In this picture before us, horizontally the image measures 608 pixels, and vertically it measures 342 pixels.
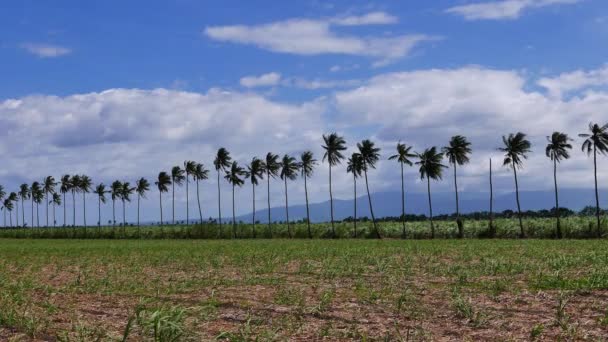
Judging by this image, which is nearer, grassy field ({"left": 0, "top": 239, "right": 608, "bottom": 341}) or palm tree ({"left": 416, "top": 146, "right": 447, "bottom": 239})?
grassy field ({"left": 0, "top": 239, "right": 608, "bottom": 341})

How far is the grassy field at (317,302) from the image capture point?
37.5 feet

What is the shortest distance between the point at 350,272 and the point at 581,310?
34.4ft

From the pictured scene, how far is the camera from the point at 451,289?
1731 centimetres

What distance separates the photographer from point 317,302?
50.6ft

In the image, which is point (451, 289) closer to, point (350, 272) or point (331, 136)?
point (350, 272)

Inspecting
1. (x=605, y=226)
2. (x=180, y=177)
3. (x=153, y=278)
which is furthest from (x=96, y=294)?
(x=180, y=177)

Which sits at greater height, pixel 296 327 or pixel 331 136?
pixel 331 136

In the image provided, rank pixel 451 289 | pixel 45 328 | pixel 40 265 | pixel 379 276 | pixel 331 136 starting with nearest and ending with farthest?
1. pixel 45 328
2. pixel 451 289
3. pixel 379 276
4. pixel 40 265
5. pixel 331 136

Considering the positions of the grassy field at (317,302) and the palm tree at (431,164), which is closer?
the grassy field at (317,302)

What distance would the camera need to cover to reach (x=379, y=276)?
21.8m

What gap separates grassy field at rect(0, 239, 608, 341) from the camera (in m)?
11.4

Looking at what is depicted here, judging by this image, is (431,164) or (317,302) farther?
(431,164)

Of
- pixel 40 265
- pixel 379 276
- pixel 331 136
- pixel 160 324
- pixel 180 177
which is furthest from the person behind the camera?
pixel 180 177

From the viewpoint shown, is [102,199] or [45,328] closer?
[45,328]
